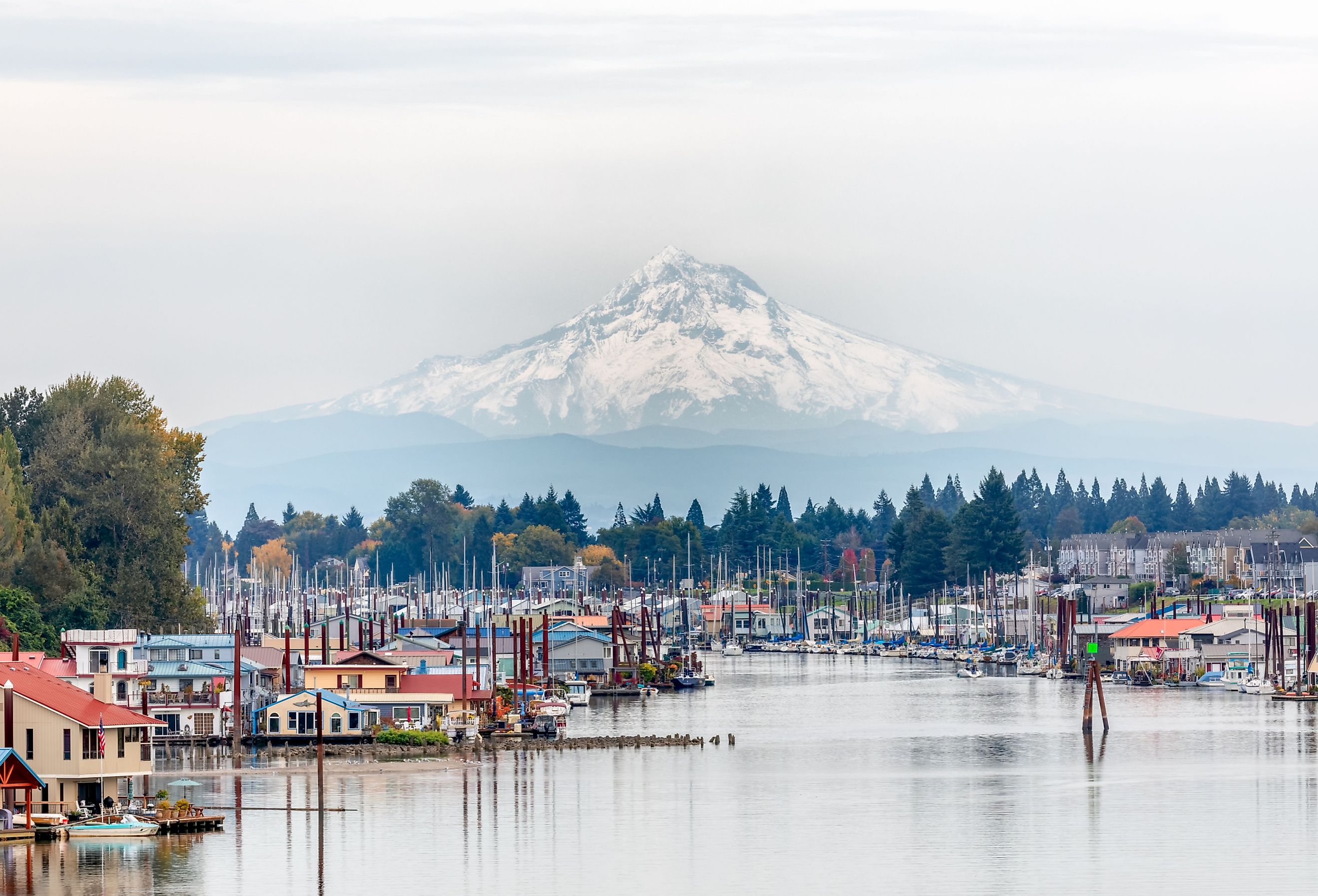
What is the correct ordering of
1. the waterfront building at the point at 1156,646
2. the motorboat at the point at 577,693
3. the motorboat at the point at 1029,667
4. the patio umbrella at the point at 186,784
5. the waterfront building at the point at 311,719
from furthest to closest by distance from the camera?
1. the motorboat at the point at 1029,667
2. the waterfront building at the point at 1156,646
3. the motorboat at the point at 577,693
4. the waterfront building at the point at 311,719
5. the patio umbrella at the point at 186,784

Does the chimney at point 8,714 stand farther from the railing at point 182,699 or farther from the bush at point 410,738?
the railing at point 182,699

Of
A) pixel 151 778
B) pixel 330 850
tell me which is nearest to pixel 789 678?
pixel 151 778

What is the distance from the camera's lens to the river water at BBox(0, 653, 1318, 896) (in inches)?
2320

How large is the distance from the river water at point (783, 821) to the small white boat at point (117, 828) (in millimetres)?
682

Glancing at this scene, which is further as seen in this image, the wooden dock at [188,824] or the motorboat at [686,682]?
the motorboat at [686,682]

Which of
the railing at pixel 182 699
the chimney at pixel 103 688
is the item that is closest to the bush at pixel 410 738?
the railing at pixel 182 699

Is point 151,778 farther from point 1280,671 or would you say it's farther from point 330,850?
point 1280,671

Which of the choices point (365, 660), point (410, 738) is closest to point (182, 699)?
point (410, 738)

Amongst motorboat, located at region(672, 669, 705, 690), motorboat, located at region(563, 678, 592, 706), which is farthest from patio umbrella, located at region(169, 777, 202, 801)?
motorboat, located at region(672, 669, 705, 690)

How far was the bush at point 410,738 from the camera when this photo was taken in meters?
93.1

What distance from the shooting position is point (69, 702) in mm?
64312

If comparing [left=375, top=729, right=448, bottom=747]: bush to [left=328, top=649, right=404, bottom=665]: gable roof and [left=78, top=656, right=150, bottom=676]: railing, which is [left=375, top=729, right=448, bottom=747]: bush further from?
[left=78, top=656, right=150, bottom=676]: railing

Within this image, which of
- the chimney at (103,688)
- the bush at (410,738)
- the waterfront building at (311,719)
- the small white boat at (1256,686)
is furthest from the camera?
the small white boat at (1256,686)

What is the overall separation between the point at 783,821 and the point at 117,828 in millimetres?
20787
